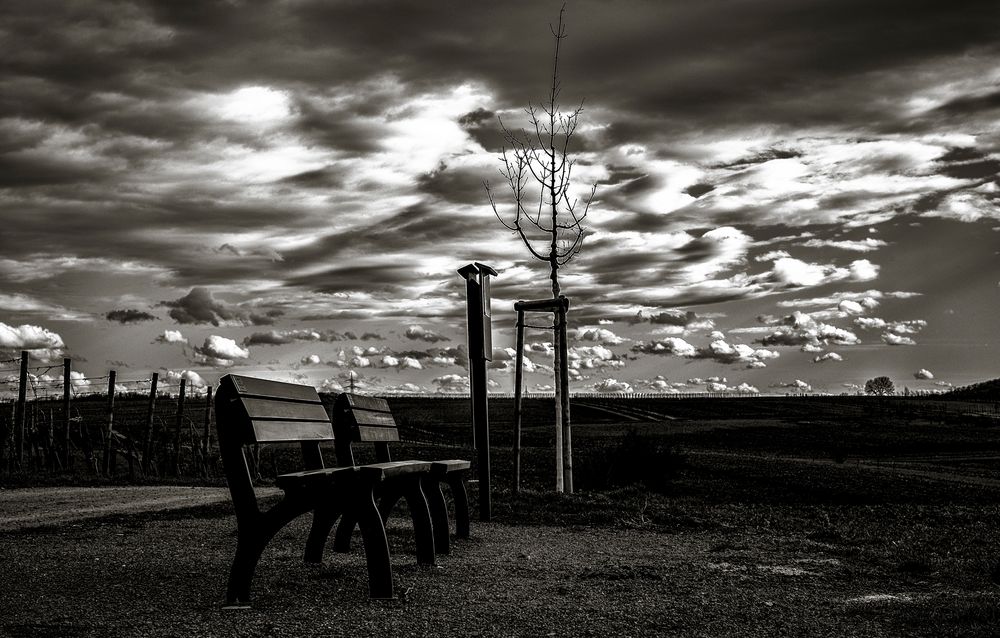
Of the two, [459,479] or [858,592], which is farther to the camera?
[459,479]

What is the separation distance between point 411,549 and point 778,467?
46.1ft

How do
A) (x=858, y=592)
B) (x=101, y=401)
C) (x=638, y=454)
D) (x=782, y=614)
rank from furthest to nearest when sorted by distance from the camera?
(x=101, y=401), (x=638, y=454), (x=858, y=592), (x=782, y=614)

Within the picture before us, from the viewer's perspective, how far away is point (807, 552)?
6844 mm

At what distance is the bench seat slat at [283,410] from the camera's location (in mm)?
4660

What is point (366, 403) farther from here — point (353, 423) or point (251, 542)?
point (251, 542)

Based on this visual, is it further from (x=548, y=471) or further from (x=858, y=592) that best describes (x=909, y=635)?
(x=548, y=471)

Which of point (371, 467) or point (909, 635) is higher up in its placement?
point (371, 467)

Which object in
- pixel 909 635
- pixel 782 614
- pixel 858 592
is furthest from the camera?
pixel 858 592

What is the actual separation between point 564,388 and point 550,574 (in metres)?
5.65

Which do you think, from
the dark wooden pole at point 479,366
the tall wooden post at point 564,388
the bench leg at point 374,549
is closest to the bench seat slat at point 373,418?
the dark wooden pole at point 479,366

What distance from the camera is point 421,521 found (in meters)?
5.64

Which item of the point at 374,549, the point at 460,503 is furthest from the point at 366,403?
the point at 374,549

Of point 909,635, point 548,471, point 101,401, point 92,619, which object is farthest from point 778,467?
point 101,401

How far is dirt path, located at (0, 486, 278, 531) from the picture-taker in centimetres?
895
